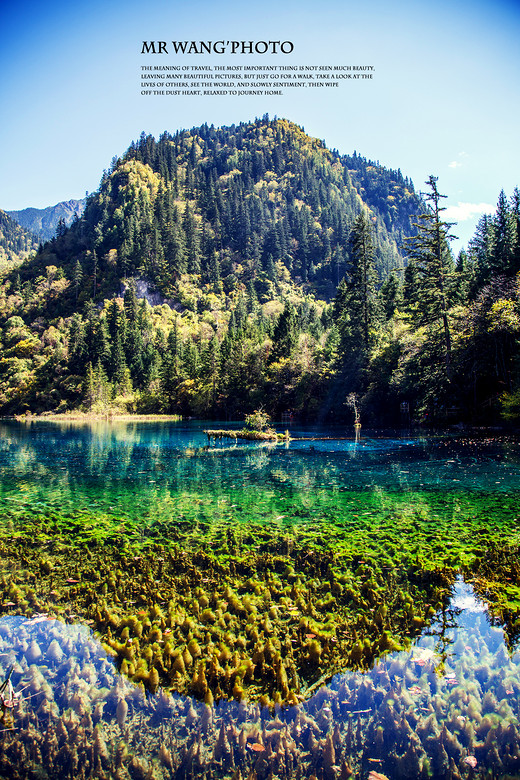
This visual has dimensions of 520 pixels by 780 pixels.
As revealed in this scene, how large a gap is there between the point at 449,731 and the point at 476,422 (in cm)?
3875

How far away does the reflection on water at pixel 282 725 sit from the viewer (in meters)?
3.99

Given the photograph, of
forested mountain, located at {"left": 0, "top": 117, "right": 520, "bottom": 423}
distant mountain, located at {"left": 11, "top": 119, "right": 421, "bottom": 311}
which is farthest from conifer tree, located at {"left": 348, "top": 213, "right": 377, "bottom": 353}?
distant mountain, located at {"left": 11, "top": 119, "right": 421, "bottom": 311}

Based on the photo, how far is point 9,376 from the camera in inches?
4161

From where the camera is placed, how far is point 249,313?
135 meters

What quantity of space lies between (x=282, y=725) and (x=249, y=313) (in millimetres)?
133040

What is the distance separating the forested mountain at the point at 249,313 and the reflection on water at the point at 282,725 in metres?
31.2

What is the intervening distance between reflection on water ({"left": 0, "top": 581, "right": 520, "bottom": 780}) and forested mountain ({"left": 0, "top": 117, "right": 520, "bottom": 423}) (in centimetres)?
3119

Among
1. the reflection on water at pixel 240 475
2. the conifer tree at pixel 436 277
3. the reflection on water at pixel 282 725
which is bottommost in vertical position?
the reflection on water at pixel 240 475

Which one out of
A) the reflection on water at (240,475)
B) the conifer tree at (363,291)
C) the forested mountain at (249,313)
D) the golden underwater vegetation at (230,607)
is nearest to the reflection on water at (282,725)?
the golden underwater vegetation at (230,607)

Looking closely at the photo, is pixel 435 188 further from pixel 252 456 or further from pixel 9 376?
pixel 9 376

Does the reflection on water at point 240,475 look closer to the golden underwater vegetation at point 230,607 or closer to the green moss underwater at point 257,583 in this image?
the green moss underwater at point 257,583

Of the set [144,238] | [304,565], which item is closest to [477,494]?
[304,565]

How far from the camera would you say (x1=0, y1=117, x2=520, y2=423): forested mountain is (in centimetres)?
3997

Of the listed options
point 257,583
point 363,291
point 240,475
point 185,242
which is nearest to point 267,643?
point 257,583
